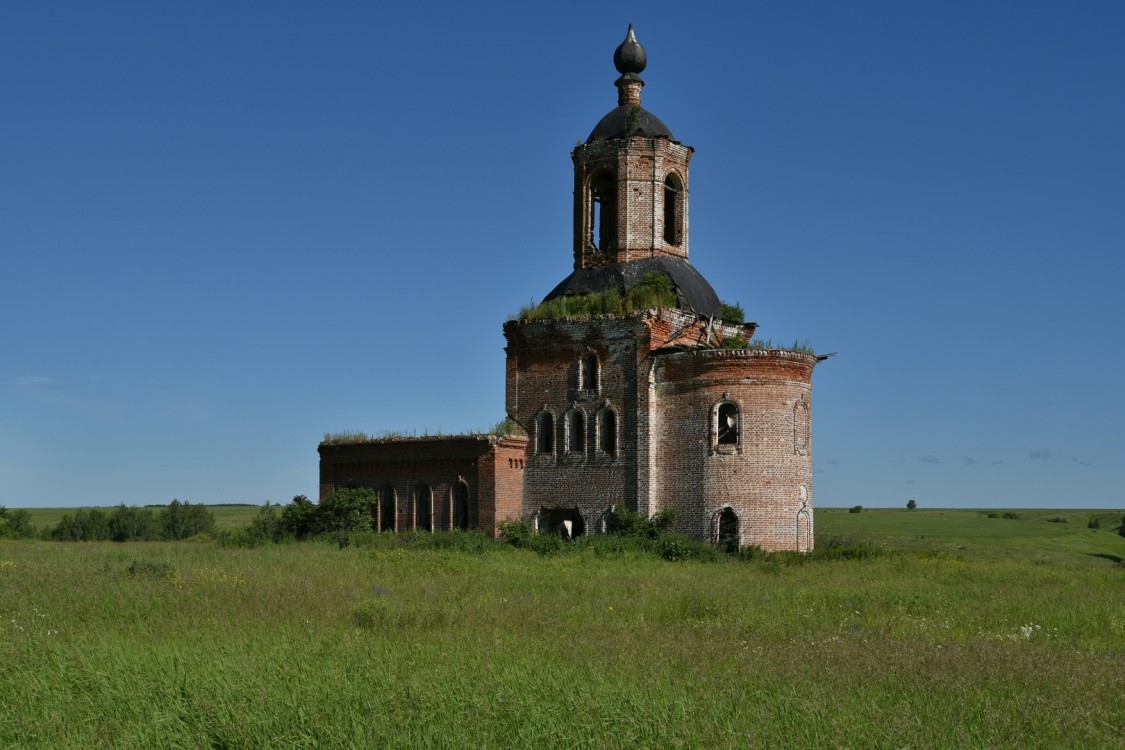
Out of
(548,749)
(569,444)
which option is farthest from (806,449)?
(548,749)

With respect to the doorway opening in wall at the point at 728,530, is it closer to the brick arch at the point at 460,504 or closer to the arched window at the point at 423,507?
the brick arch at the point at 460,504

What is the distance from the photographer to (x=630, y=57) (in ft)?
93.6

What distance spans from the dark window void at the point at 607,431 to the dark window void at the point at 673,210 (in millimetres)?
5383

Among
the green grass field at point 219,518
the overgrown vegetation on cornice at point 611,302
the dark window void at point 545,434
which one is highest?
the overgrown vegetation on cornice at point 611,302

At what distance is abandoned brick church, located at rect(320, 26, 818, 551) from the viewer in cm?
2408

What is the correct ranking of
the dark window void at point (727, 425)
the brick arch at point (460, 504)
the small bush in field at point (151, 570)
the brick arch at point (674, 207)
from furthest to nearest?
the brick arch at point (674, 207)
the brick arch at point (460, 504)
the dark window void at point (727, 425)
the small bush in field at point (151, 570)

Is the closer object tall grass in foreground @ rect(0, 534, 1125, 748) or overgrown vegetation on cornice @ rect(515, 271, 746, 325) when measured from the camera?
tall grass in foreground @ rect(0, 534, 1125, 748)

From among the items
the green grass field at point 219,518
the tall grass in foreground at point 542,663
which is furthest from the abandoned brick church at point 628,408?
the green grass field at point 219,518

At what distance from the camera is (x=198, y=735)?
7117 millimetres

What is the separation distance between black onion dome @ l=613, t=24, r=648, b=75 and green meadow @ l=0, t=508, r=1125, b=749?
16.4m

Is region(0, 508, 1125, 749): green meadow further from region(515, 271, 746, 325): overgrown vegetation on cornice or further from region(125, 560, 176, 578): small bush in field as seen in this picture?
region(515, 271, 746, 325): overgrown vegetation on cornice

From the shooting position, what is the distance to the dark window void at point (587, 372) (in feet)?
85.7

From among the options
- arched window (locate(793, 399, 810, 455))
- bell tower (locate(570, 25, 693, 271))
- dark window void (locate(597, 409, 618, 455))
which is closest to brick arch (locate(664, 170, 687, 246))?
bell tower (locate(570, 25, 693, 271))

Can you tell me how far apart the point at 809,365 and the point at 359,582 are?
1317 centimetres
